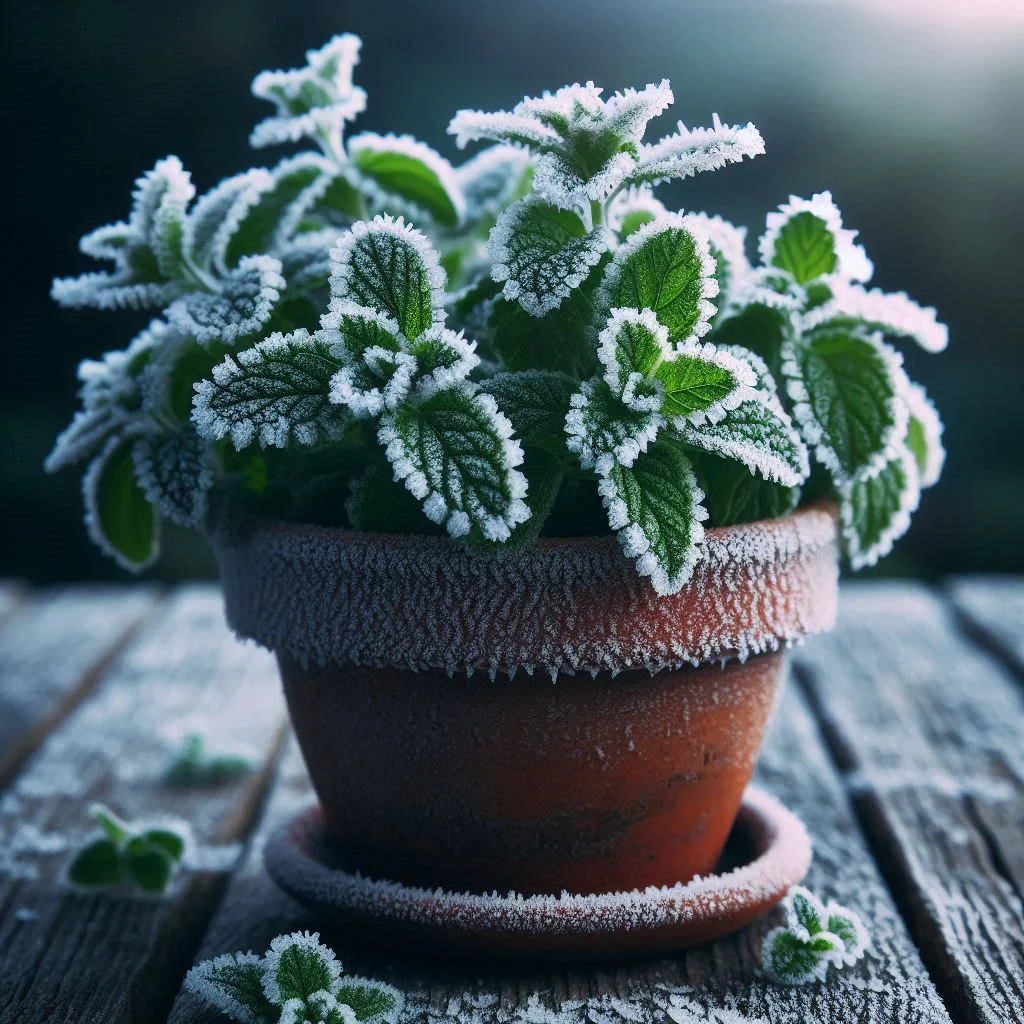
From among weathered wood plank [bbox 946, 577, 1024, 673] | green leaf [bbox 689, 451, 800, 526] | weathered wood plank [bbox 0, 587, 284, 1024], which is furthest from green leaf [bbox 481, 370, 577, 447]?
weathered wood plank [bbox 946, 577, 1024, 673]

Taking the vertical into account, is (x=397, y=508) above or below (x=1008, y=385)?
above

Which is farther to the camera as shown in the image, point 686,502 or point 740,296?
point 740,296

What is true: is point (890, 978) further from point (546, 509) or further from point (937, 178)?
point (937, 178)

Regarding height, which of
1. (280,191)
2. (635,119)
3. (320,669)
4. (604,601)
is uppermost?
(635,119)

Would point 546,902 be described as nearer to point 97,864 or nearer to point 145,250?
point 97,864

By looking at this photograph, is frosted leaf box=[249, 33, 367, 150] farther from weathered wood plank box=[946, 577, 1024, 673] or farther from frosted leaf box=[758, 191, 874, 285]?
weathered wood plank box=[946, 577, 1024, 673]

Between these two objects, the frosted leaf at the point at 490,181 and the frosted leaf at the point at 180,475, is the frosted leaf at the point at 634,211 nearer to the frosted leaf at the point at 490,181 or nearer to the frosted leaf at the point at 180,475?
the frosted leaf at the point at 490,181

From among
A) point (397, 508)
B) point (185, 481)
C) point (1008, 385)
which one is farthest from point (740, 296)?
point (1008, 385)
